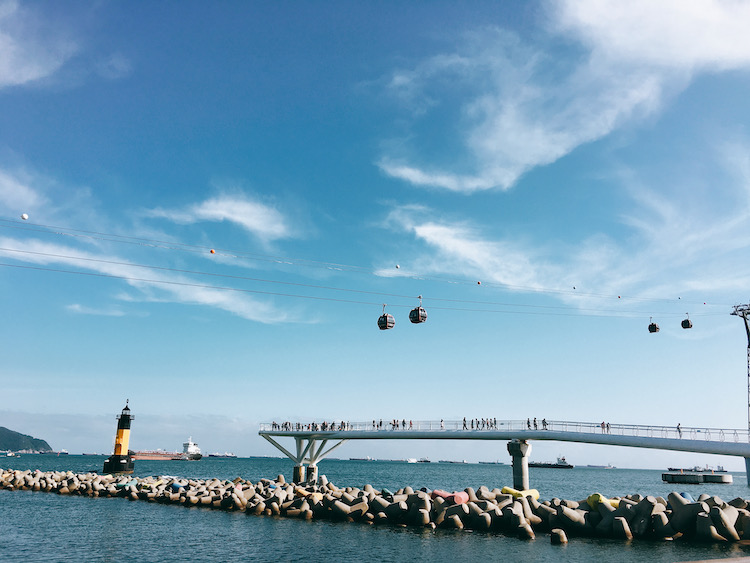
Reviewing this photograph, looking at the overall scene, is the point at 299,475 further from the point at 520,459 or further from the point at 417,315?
the point at 417,315

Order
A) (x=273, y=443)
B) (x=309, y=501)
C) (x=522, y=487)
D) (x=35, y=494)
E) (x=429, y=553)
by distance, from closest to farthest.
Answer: (x=429, y=553) < (x=309, y=501) < (x=522, y=487) < (x=35, y=494) < (x=273, y=443)

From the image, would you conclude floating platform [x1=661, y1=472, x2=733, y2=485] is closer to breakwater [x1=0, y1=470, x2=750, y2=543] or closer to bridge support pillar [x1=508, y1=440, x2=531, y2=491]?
bridge support pillar [x1=508, y1=440, x2=531, y2=491]

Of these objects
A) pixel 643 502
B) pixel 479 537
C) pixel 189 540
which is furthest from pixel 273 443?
pixel 643 502

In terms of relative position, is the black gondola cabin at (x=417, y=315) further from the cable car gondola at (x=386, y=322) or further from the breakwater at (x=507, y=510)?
the breakwater at (x=507, y=510)

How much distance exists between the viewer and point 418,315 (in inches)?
1241

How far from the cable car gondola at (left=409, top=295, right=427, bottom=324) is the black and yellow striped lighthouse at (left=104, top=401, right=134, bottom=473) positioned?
48012 mm

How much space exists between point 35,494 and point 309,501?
32.9 meters

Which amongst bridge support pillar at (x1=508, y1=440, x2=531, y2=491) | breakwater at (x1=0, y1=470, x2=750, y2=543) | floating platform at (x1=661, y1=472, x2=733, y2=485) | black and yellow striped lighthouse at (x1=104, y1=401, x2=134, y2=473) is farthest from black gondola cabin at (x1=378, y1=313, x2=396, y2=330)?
floating platform at (x1=661, y1=472, x2=733, y2=485)

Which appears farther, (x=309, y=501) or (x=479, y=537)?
(x=309, y=501)

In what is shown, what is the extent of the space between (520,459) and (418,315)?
55.1 feet

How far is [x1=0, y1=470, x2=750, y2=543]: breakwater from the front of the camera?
25656 millimetres

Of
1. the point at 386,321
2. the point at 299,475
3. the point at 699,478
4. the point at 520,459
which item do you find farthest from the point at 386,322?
the point at 699,478

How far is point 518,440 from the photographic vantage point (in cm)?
4125

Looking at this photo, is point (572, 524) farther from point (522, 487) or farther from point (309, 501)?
point (309, 501)
